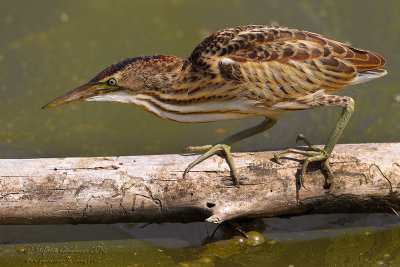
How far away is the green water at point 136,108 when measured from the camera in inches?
175

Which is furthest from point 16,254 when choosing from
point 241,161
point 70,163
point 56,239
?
point 241,161

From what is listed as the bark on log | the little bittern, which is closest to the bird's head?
the little bittern

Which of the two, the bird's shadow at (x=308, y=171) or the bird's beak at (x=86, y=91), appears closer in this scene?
the bird's shadow at (x=308, y=171)

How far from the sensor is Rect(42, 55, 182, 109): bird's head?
4215 millimetres

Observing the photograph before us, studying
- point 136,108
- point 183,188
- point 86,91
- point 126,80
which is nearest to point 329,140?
point 183,188

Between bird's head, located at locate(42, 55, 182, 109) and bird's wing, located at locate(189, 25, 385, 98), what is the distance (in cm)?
26

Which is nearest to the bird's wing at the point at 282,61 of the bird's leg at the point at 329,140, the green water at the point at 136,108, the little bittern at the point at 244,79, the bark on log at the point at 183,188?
the little bittern at the point at 244,79

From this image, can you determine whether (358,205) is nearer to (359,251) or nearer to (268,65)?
(359,251)

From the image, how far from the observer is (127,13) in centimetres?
795

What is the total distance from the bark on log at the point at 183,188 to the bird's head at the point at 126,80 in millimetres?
501

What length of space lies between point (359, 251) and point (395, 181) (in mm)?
615

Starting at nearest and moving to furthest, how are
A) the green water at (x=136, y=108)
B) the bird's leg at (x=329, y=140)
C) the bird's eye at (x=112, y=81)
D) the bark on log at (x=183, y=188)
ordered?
the bark on log at (x=183, y=188), the bird's leg at (x=329, y=140), the bird's eye at (x=112, y=81), the green water at (x=136, y=108)

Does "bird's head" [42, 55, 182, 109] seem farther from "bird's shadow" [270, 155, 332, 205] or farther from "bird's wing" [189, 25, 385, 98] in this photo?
"bird's shadow" [270, 155, 332, 205]

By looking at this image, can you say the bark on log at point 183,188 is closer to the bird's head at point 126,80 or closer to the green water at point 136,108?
the green water at point 136,108
